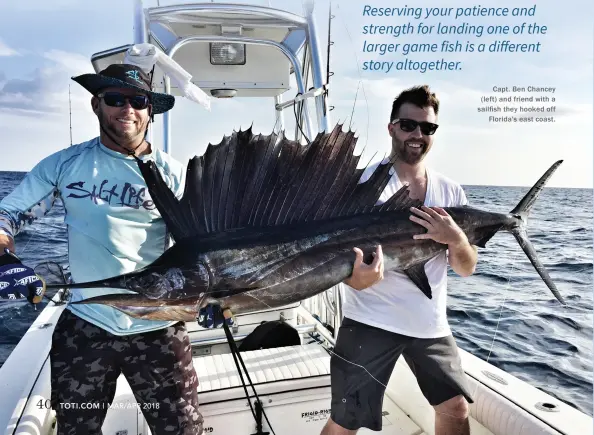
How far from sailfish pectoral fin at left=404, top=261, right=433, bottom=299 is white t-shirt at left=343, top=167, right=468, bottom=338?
0.32ft

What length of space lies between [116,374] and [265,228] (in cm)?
81

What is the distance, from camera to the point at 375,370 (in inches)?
72.7

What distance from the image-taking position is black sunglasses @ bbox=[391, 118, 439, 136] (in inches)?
74.0

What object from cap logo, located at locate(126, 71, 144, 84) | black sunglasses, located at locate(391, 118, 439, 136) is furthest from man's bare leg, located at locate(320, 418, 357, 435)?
cap logo, located at locate(126, 71, 144, 84)

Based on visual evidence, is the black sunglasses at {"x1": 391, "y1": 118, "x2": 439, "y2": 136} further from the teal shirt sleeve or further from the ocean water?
the teal shirt sleeve

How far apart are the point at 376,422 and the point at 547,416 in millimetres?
762

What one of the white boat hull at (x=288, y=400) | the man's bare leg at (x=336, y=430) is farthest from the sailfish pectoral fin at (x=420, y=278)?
the white boat hull at (x=288, y=400)

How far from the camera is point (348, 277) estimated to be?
154 centimetres

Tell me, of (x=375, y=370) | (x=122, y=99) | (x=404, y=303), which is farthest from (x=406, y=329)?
(x=122, y=99)

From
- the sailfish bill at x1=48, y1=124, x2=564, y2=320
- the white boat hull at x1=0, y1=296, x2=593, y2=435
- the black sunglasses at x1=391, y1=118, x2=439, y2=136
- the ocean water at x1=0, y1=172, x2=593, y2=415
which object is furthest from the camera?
the ocean water at x1=0, y1=172, x2=593, y2=415

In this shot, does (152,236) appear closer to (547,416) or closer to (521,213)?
(521,213)

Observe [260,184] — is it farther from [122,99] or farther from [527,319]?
[527,319]

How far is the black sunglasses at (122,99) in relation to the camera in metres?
1.61

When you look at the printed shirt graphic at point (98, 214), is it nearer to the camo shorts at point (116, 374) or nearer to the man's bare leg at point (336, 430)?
the camo shorts at point (116, 374)
